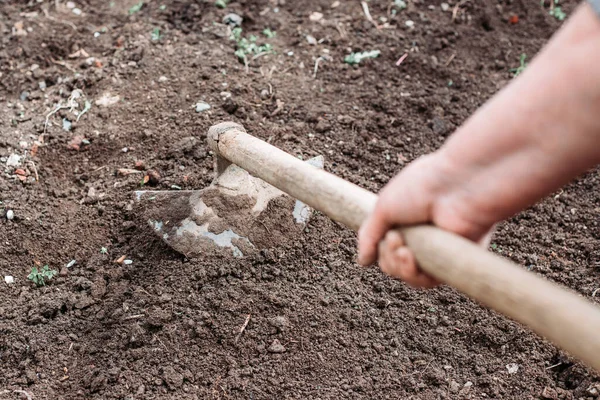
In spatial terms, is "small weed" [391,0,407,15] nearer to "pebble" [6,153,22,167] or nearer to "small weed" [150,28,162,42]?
"small weed" [150,28,162,42]

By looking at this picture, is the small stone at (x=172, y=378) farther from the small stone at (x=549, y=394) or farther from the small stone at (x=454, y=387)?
the small stone at (x=549, y=394)

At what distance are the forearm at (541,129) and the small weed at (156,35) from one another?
2.46 metres

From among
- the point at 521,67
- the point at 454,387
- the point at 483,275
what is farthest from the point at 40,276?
the point at 521,67

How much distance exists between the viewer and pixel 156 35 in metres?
3.59

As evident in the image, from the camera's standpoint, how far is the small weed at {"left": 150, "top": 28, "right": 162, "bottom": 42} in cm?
357

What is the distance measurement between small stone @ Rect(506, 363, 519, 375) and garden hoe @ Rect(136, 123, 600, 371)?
0.92 meters

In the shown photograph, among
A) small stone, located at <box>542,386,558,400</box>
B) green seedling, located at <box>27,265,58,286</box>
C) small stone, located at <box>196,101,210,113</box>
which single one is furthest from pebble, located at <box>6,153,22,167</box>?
small stone, located at <box>542,386,558,400</box>

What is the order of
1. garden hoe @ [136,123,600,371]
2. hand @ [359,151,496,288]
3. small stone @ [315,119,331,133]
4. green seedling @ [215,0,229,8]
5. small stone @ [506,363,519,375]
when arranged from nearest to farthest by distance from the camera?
garden hoe @ [136,123,600,371] < hand @ [359,151,496,288] < small stone @ [506,363,519,375] < small stone @ [315,119,331,133] < green seedling @ [215,0,229,8]

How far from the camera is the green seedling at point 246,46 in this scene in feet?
11.5

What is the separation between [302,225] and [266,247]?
19cm

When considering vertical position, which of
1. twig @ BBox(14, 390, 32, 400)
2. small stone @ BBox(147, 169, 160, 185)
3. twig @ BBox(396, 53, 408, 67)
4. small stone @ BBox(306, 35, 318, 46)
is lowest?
twig @ BBox(14, 390, 32, 400)

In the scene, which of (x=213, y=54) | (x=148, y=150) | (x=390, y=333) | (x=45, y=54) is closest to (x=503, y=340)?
(x=390, y=333)

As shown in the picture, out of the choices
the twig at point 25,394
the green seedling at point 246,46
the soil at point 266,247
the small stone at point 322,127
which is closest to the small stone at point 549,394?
the soil at point 266,247

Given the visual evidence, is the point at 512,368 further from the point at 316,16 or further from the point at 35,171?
the point at 316,16
